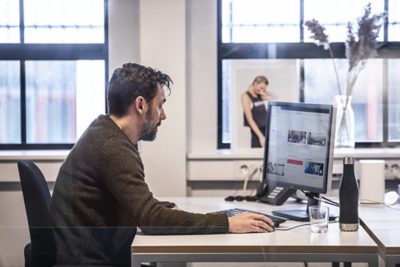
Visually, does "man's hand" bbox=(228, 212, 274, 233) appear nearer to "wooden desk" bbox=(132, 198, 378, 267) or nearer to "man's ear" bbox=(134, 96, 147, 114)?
"wooden desk" bbox=(132, 198, 378, 267)

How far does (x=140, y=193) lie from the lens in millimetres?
2121

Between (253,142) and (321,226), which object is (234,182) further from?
(321,226)

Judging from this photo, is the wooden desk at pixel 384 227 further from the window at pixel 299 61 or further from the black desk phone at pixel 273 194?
the window at pixel 299 61

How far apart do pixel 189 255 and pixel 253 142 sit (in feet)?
4.04

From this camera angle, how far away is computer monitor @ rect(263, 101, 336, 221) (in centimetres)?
245

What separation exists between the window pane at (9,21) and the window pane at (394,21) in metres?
1.72

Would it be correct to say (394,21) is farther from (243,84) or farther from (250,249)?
(250,249)

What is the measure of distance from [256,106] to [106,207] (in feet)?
4.04

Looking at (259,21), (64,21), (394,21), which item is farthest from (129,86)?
(394,21)

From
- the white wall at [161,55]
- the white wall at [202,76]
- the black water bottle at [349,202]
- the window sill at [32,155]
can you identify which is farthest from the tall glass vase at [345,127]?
the window sill at [32,155]

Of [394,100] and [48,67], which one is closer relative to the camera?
[48,67]

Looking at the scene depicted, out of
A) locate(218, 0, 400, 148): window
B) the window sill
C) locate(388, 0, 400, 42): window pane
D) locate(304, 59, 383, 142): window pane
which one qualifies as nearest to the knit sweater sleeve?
the window sill

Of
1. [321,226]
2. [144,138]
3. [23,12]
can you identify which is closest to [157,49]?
[23,12]

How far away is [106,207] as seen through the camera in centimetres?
220
